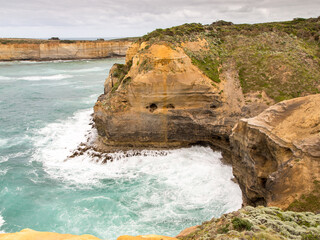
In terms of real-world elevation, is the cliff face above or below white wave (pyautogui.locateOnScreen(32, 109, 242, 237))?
above

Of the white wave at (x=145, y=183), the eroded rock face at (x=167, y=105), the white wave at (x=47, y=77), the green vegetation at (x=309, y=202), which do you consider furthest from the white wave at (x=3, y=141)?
the white wave at (x=47, y=77)

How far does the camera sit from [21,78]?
5400cm

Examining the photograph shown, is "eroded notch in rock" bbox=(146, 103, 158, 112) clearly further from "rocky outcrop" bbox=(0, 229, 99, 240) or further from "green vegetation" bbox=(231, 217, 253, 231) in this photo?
"green vegetation" bbox=(231, 217, 253, 231)

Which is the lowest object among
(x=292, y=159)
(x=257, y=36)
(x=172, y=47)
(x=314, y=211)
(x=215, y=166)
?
(x=215, y=166)

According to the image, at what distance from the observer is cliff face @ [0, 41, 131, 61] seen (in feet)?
250

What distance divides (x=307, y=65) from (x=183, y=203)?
16.5 metres

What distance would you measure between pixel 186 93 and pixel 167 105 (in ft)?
5.70

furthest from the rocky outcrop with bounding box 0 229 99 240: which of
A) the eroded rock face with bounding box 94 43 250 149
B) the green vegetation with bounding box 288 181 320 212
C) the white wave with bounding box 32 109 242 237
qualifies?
the eroded rock face with bounding box 94 43 250 149

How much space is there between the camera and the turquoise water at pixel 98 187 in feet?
47.2

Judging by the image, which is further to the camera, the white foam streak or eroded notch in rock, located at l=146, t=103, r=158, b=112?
eroded notch in rock, located at l=146, t=103, r=158, b=112

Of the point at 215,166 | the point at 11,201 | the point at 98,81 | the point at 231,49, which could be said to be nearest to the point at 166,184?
the point at 215,166

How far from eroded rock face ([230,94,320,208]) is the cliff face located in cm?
7719

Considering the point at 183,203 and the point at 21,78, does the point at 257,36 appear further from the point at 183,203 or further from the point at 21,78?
the point at 21,78

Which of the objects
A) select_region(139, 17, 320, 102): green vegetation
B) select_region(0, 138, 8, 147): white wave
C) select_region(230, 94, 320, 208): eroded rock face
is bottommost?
select_region(0, 138, 8, 147): white wave
